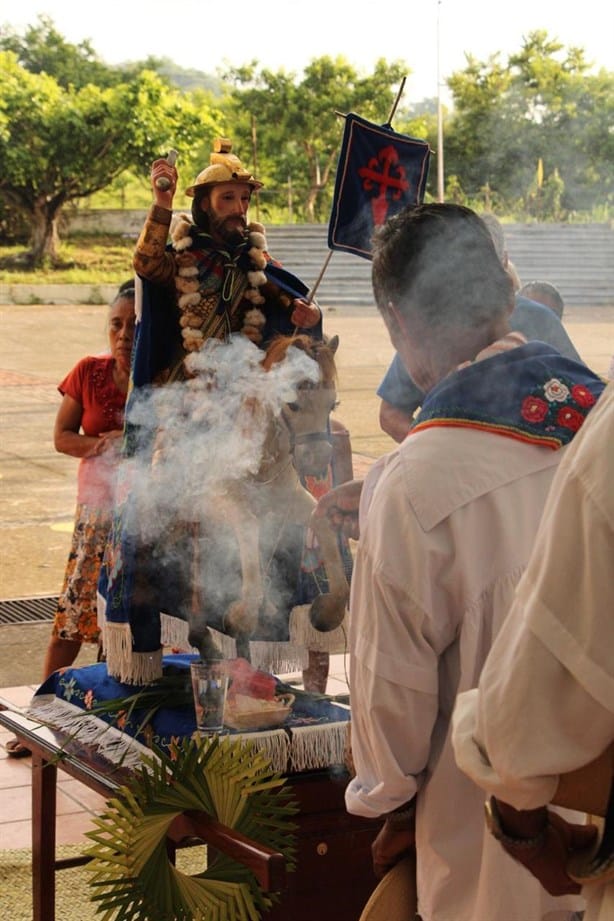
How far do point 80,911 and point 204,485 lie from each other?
1.19 meters

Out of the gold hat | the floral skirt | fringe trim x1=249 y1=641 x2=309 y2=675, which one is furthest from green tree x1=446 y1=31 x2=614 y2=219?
the floral skirt

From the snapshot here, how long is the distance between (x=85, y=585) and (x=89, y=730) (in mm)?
1418

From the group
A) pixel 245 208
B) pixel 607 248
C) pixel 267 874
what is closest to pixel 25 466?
pixel 607 248

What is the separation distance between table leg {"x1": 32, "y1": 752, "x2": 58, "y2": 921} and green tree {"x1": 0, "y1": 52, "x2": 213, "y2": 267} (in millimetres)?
18817

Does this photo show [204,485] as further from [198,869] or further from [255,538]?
[198,869]

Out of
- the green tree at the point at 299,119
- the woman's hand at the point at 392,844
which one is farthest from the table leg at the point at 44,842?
the green tree at the point at 299,119

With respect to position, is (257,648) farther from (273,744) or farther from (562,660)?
(562,660)

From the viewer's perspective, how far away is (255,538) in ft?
11.2

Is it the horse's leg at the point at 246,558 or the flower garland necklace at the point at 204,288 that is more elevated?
the flower garland necklace at the point at 204,288

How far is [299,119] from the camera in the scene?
15.6m

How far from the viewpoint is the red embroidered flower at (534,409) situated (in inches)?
76.7

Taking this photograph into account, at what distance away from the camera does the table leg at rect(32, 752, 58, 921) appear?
119 inches

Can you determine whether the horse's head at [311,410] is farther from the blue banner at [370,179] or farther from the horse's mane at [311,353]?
the blue banner at [370,179]

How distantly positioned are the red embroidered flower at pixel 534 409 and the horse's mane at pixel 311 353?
1382 millimetres
